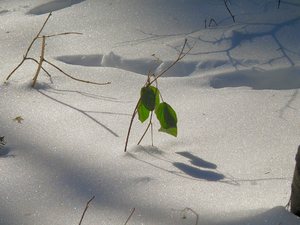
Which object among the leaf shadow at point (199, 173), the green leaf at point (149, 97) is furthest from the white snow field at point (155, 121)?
the green leaf at point (149, 97)

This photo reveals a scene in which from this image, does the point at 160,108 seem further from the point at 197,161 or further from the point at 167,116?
the point at 197,161

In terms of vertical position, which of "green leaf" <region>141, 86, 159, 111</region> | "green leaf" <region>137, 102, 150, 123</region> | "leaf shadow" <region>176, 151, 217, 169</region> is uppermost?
"green leaf" <region>141, 86, 159, 111</region>

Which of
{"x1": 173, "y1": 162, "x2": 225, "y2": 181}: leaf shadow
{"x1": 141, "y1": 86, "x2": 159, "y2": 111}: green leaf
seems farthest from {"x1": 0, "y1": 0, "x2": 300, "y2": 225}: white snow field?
A: {"x1": 141, "y1": 86, "x2": 159, "y2": 111}: green leaf

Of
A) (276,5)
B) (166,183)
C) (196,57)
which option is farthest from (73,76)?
(276,5)

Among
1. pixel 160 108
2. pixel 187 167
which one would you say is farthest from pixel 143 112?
pixel 187 167

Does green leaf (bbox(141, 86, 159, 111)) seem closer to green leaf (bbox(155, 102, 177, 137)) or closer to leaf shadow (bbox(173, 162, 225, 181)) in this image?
green leaf (bbox(155, 102, 177, 137))

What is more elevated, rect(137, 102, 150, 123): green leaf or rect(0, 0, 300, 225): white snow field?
rect(137, 102, 150, 123): green leaf
